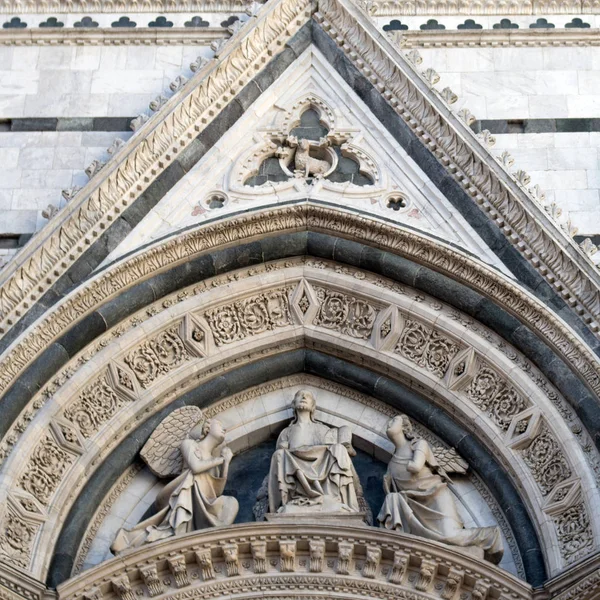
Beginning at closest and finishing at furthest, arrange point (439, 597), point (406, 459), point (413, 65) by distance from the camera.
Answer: point (439, 597) → point (406, 459) → point (413, 65)

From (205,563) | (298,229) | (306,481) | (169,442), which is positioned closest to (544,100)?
(298,229)

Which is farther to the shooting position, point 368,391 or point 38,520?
point 368,391

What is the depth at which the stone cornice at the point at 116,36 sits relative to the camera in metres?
14.8

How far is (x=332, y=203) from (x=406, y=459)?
206 centimetres

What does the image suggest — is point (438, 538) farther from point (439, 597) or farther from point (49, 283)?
point (49, 283)

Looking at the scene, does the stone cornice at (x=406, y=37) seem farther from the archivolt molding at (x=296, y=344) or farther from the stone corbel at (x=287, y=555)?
the stone corbel at (x=287, y=555)

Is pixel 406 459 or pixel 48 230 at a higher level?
pixel 48 230

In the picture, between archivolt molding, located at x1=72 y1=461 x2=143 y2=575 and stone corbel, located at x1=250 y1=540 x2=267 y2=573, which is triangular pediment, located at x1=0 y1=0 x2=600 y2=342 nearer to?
archivolt molding, located at x1=72 y1=461 x2=143 y2=575

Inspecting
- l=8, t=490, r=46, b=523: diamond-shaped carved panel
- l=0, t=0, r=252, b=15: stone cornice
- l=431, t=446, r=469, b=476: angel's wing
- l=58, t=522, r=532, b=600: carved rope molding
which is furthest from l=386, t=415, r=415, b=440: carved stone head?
l=0, t=0, r=252, b=15: stone cornice

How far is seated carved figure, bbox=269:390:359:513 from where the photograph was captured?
40.7 feet

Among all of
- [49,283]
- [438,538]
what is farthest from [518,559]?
[49,283]

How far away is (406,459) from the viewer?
41.9 ft

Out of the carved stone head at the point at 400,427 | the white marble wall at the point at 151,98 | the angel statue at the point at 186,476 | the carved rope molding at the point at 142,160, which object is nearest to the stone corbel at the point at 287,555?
the angel statue at the point at 186,476

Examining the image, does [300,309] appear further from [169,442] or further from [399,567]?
[399,567]
